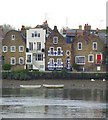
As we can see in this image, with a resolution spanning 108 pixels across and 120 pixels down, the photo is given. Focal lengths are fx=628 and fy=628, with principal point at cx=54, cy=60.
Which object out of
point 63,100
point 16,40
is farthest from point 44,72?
point 63,100

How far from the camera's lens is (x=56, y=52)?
96312 millimetres

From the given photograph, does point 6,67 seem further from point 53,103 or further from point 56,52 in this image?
point 53,103

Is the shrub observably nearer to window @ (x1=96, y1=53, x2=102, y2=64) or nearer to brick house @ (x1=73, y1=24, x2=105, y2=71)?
brick house @ (x1=73, y1=24, x2=105, y2=71)

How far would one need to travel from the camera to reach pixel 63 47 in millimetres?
95938

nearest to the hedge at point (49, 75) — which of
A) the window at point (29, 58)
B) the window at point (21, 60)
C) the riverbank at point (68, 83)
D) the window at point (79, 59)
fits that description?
the riverbank at point (68, 83)

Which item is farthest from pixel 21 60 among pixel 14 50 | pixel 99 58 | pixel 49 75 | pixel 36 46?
pixel 99 58

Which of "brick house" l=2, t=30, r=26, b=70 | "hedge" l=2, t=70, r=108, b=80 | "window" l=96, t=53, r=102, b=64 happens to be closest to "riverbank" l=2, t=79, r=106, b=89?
"hedge" l=2, t=70, r=108, b=80

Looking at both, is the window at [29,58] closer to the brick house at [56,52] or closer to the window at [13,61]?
the window at [13,61]

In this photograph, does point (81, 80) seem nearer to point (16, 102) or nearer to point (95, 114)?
point (16, 102)

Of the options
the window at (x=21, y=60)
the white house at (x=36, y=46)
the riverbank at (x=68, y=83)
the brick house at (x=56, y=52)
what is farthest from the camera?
the window at (x=21, y=60)

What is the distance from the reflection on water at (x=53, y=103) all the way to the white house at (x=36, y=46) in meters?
12.8

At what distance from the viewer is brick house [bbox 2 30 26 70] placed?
96188mm

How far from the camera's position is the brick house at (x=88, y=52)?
95.2 meters

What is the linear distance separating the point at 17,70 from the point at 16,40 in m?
5.56
